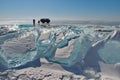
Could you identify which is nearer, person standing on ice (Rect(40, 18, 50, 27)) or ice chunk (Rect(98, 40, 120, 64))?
ice chunk (Rect(98, 40, 120, 64))

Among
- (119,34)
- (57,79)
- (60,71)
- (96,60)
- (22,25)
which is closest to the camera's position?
(57,79)

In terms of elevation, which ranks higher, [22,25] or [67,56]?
[22,25]

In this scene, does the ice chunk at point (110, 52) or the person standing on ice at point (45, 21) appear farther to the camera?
the person standing on ice at point (45, 21)

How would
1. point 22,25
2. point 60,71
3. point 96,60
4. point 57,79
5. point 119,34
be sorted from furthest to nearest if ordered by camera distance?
point 22,25, point 119,34, point 96,60, point 60,71, point 57,79

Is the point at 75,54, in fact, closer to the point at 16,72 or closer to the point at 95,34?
the point at 95,34

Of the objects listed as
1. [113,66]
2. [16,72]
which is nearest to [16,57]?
[16,72]

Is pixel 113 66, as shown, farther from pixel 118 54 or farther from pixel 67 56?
pixel 67 56

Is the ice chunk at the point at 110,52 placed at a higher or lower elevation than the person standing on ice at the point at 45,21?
lower

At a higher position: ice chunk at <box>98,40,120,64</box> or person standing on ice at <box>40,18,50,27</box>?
person standing on ice at <box>40,18,50,27</box>

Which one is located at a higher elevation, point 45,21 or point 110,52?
point 45,21

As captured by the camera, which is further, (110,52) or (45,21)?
(45,21)

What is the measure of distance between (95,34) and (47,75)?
88.0 inches

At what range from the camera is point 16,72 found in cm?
707

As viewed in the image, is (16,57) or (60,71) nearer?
(60,71)
